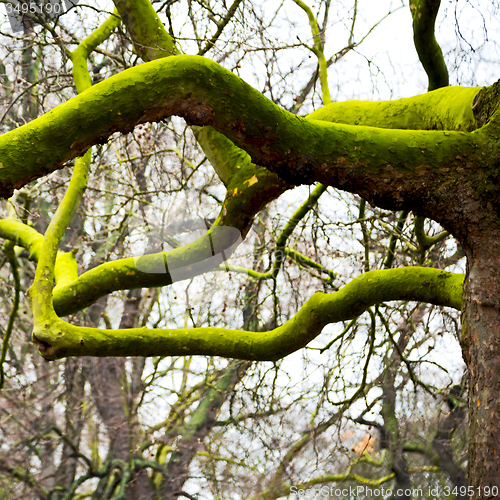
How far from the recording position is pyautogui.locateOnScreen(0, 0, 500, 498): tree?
5.46 ft

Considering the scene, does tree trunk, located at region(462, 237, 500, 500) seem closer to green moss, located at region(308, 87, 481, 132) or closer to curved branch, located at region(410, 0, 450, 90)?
green moss, located at region(308, 87, 481, 132)

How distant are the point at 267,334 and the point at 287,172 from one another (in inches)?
48.1

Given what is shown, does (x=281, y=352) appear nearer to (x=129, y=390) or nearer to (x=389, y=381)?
(x=389, y=381)

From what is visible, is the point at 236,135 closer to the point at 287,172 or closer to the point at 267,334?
the point at 287,172

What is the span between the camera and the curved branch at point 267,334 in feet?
8.14

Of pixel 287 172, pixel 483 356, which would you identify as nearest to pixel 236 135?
pixel 287 172

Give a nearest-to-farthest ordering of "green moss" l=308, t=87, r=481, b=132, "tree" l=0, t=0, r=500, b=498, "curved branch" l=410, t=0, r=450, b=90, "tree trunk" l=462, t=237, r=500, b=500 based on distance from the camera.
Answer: "tree" l=0, t=0, r=500, b=498 < "tree trunk" l=462, t=237, r=500, b=500 < "green moss" l=308, t=87, r=481, b=132 < "curved branch" l=410, t=0, r=450, b=90

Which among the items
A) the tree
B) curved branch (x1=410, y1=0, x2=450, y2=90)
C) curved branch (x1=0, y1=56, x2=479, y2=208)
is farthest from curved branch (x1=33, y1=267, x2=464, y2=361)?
curved branch (x1=410, y1=0, x2=450, y2=90)

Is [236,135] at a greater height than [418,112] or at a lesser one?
lesser

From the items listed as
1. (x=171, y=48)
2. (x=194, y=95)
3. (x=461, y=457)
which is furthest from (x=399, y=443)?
(x=194, y=95)

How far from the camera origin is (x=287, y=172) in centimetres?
194

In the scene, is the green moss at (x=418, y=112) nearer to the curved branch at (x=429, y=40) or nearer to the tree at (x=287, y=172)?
the tree at (x=287, y=172)

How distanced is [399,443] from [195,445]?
259cm

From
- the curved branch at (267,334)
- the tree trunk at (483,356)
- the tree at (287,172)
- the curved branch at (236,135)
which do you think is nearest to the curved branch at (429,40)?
the tree at (287,172)
